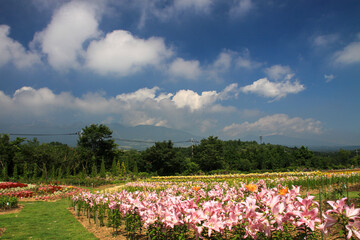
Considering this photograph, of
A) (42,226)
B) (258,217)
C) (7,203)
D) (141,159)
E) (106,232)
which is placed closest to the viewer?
(258,217)

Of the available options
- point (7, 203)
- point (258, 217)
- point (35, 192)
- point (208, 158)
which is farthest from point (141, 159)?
point (258, 217)

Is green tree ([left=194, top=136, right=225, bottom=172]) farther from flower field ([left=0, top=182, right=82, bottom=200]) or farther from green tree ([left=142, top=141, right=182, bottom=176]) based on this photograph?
flower field ([left=0, top=182, right=82, bottom=200])

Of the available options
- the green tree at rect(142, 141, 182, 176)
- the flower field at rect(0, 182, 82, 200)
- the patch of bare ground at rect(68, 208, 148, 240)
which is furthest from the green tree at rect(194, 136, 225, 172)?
the patch of bare ground at rect(68, 208, 148, 240)

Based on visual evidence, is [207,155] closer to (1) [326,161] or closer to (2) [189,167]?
(2) [189,167]

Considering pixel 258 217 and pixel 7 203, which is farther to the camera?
pixel 7 203

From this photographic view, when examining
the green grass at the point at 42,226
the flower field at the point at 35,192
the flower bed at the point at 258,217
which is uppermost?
the flower bed at the point at 258,217

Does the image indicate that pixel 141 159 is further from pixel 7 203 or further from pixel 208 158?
pixel 7 203

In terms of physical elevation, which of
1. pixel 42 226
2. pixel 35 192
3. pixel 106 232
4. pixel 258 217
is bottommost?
pixel 35 192

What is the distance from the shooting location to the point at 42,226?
6191mm

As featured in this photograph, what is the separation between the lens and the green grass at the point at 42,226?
5.22 metres

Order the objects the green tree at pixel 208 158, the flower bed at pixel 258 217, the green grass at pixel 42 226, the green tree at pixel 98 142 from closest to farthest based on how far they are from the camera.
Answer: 1. the flower bed at pixel 258 217
2. the green grass at pixel 42 226
3. the green tree at pixel 208 158
4. the green tree at pixel 98 142

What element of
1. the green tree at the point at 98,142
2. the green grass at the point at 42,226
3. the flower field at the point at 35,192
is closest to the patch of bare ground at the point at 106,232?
the green grass at the point at 42,226

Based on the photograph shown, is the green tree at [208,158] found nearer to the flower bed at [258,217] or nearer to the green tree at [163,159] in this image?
the green tree at [163,159]

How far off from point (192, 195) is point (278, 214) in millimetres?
3482
